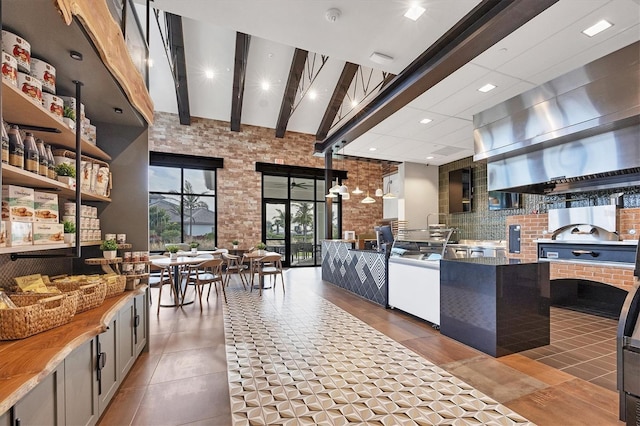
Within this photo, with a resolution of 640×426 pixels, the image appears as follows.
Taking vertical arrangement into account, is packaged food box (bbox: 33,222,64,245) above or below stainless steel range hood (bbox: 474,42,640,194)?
below

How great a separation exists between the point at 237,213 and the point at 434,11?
7.35 meters


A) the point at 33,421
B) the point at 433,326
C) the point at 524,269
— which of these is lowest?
the point at 433,326

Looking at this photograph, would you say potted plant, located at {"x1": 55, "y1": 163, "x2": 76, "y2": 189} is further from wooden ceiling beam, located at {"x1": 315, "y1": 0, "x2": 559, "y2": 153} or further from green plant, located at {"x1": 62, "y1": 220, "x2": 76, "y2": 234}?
wooden ceiling beam, located at {"x1": 315, "y1": 0, "x2": 559, "y2": 153}

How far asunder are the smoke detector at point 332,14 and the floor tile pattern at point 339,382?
339cm

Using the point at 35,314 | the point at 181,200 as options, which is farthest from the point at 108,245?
the point at 181,200

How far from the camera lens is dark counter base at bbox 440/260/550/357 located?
9.24 feet

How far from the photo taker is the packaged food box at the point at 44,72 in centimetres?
170

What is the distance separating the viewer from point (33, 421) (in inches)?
47.8

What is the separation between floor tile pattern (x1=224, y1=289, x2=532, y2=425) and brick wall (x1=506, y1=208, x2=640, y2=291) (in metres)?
2.87

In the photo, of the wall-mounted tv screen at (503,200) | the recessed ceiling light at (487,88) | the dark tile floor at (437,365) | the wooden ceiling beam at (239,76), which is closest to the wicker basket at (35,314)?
the dark tile floor at (437,365)

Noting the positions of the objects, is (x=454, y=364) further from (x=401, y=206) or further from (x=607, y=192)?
(x=401, y=206)

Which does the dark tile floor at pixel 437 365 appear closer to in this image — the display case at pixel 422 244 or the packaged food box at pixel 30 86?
the display case at pixel 422 244

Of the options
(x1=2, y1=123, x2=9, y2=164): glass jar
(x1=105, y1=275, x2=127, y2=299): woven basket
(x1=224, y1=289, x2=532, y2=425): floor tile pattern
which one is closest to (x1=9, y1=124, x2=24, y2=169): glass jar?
(x1=2, y1=123, x2=9, y2=164): glass jar

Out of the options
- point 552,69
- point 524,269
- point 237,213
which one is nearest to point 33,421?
point 524,269
